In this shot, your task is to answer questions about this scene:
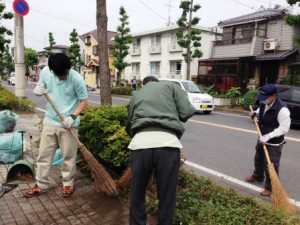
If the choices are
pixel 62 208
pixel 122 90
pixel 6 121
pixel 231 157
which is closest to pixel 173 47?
pixel 122 90

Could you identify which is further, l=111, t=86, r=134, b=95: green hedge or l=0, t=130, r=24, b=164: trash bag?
l=111, t=86, r=134, b=95: green hedge

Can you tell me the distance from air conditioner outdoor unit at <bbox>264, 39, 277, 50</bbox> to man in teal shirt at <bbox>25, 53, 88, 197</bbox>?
68.3ft

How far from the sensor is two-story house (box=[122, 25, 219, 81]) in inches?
1179

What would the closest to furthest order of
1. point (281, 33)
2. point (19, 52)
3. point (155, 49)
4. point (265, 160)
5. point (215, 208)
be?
1. point (215, 208)
2. point (265, 160)
3. point (19, 52)
4. point (281, 33)
5. point (155, 49)


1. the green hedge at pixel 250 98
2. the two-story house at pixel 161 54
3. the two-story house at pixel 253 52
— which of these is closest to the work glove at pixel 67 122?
the green hedge at pixel 250 98

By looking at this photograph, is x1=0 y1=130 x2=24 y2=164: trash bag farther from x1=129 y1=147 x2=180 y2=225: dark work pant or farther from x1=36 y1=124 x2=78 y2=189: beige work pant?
x1=129 y1=147 x2=180 y2=225: dark work pant

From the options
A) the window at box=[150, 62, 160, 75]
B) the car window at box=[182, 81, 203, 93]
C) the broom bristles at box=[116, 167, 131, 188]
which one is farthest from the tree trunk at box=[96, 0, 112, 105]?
the window at box=[150, 62, 160, 75]

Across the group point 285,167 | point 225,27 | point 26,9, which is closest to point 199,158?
A: point 285,167

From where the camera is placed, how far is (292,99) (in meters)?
11.4

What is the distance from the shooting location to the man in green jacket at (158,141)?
2.64m

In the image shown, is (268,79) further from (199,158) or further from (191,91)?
(199,158)

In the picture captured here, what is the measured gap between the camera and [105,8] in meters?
5.72

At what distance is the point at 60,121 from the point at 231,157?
14.1 ft

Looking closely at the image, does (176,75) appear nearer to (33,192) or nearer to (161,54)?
(161,54)
